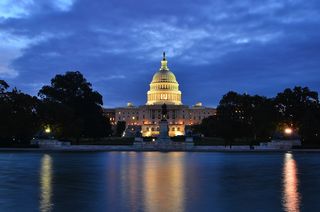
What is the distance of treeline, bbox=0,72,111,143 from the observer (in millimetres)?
76188

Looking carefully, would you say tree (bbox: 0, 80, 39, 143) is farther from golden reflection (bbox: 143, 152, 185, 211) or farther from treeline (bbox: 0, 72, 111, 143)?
golden reflection (bbox: 143, 152, 185, 211)

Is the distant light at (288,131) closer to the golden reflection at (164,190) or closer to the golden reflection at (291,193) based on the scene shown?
the golden reflection at (291,193)

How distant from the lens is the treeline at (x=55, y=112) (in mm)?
76188

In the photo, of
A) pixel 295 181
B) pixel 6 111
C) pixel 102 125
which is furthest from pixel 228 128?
pixel 295 181

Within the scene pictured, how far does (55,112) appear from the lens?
7950 cm

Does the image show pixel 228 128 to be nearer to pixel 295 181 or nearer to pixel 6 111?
pixel 6 111

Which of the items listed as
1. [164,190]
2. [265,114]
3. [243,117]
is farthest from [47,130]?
[164,190]

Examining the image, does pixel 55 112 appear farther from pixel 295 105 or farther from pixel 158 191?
pixel 158 191

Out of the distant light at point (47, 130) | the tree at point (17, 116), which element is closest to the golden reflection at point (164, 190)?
the tree at point (17, 116)

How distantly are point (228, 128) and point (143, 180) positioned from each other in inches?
2340

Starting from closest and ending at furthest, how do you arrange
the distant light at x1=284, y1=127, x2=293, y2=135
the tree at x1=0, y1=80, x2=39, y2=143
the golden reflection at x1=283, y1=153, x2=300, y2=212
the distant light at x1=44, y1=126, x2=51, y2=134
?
the golden reflection at x1=283, y1=153, x2=300, y2=212 < the tree at x1=0, y1=80, x2=39, y2=143 < the distant light at x1=284, y1=127, x2=293, y2=135 < the distant light at x1=44, y1=126, x2=51, y2=134

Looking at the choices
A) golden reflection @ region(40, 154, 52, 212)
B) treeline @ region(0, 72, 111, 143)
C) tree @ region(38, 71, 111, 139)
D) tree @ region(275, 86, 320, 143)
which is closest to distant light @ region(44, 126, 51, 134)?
treeline @ region(0, 72, 111, 143)

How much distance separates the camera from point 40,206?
55.9 feet

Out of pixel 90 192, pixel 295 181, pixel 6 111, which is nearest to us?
pixel 90 192
